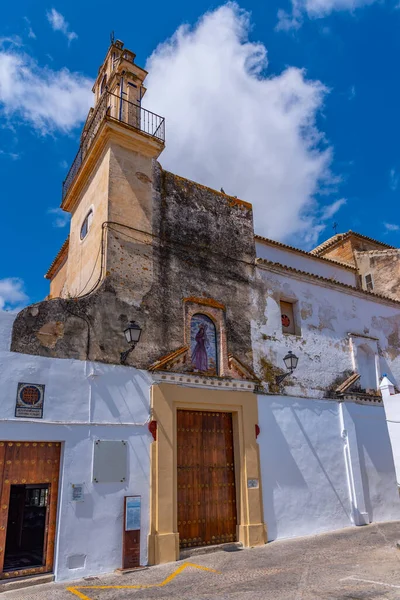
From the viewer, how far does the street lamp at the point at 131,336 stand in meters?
8.45

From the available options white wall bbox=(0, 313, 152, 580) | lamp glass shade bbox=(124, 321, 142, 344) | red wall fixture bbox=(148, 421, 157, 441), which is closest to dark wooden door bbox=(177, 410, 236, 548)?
red wall fixture bbox=(148, 421, 157, 441)

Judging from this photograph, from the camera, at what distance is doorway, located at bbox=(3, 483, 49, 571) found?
24.0ft

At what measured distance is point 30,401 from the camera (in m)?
7.42

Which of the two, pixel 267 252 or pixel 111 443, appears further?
pixel 267 252

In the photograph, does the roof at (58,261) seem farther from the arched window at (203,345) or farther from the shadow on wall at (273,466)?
the shadow on wall at (273,466)

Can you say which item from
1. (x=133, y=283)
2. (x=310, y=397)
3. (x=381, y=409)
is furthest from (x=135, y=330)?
(x=381, y=409)

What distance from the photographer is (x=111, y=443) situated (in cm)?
797

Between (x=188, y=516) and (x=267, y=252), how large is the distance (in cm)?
733

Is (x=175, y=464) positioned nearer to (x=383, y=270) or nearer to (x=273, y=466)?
(x=273, y=466)

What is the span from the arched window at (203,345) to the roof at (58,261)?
5.33 meters

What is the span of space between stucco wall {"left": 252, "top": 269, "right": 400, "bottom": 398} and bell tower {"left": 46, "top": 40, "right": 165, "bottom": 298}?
11.2ft

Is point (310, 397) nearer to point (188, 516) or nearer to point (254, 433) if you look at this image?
point (254, 433)

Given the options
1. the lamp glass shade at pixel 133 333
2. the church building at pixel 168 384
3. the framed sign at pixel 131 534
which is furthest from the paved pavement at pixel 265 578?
the lamp glass shade at pixel 133 333

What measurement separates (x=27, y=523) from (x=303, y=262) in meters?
10.4
